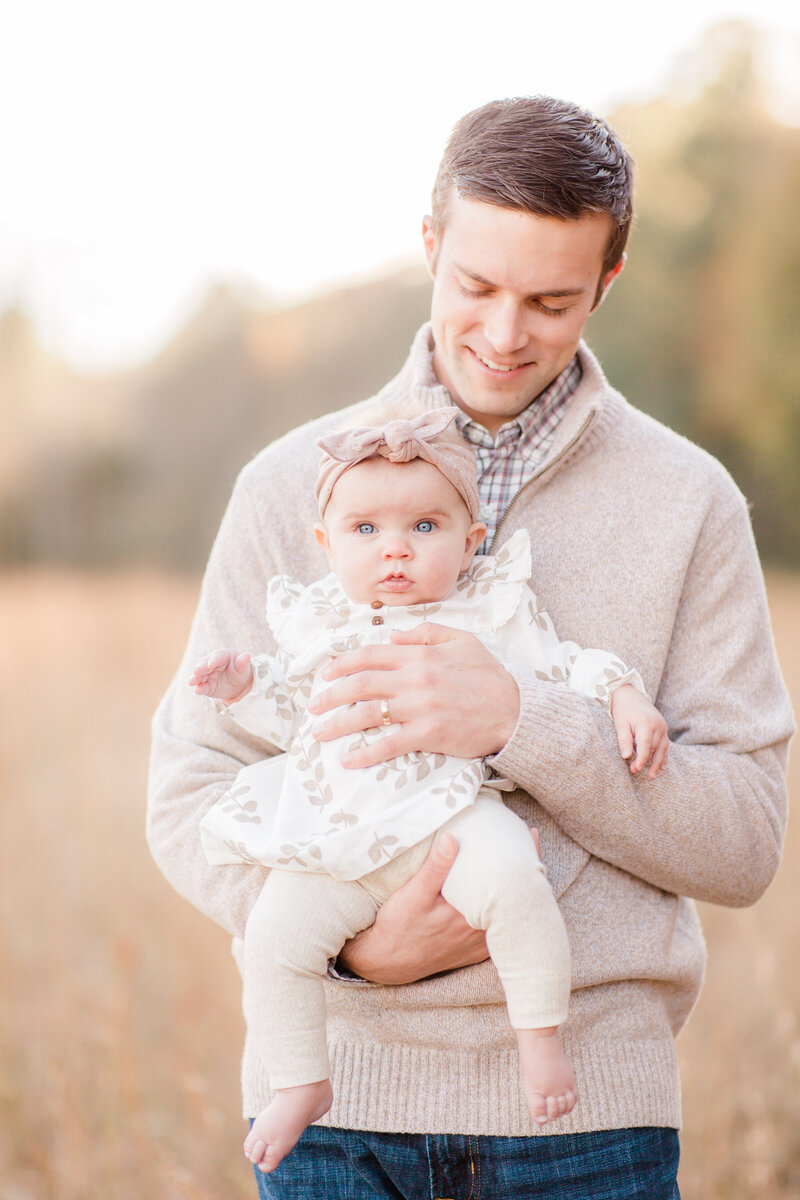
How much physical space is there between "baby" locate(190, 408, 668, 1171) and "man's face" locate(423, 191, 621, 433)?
0.17 meters

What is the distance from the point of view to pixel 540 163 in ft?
5.69

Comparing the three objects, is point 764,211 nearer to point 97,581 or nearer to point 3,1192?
point 97,581

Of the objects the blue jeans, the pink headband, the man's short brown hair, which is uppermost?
the man's short brown hair

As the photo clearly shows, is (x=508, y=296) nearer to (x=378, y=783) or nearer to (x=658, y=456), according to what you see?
(x=658, y=456)

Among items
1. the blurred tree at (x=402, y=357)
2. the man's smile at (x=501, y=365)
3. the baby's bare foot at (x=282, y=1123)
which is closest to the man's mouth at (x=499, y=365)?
the man's smile at (x=501, y=365)

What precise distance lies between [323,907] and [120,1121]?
2.44 meters

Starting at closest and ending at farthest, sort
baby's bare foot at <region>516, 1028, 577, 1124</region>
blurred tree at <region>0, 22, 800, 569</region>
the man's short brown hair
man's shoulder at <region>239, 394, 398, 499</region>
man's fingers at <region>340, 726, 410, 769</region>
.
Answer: baby's bare foot at <region>516, 1028, 577, 1124</region>
man's fingers at <region>340, 726, 410, 769</region>
the man's short brown hair
man's shoulder at <region>239, 394, 398, 499</region>
blurred tree at <region>0, 22, 800, 569</region>

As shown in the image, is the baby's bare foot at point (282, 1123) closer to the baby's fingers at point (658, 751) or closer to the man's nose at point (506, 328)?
the baby's fingers at point (658, 751)

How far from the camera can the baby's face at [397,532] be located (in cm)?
169

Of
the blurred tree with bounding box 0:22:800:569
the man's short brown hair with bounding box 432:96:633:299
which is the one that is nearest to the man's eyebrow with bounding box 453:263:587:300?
the man's short brown hair with bounding box 432:96:633:299

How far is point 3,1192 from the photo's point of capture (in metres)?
3.49

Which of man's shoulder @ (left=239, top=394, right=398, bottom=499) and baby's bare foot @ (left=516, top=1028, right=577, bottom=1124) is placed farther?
man's shoulder @ (left=239, top=394, right=398, bottom=499)

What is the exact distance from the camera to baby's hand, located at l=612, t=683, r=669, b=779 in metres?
1.64

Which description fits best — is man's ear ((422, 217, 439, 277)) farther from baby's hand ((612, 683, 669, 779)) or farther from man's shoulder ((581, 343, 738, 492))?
baby's hand ((612, 683, 669, 779))
